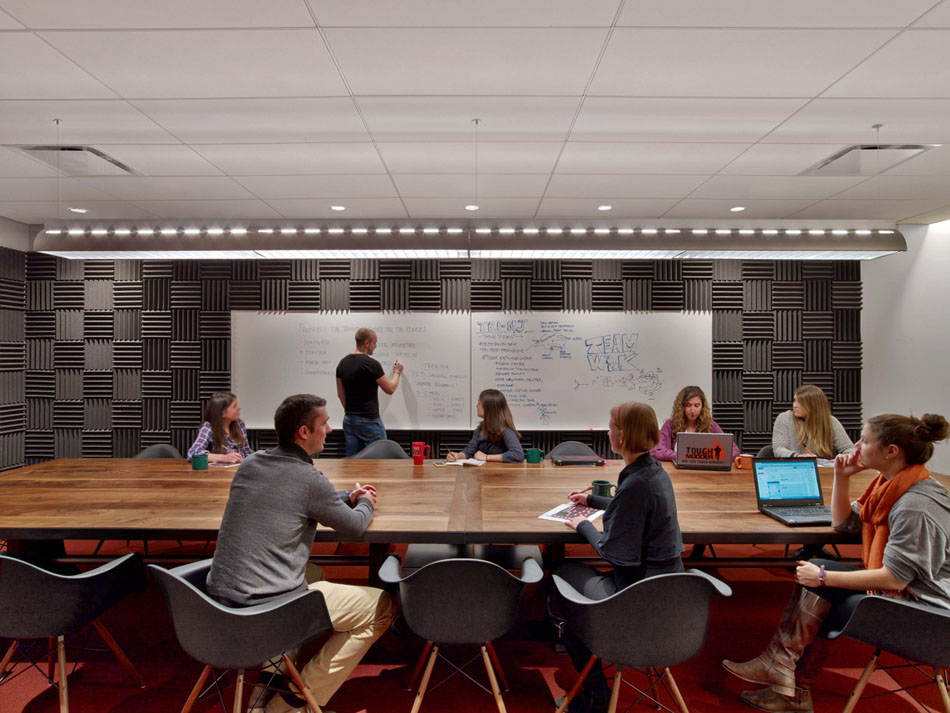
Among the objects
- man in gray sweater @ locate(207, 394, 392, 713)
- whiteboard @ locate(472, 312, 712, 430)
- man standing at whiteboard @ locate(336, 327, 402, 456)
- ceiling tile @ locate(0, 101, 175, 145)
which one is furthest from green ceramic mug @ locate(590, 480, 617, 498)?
ceiling tile @ locate(0, 101, 175, 145)

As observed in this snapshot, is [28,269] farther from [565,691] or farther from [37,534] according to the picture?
[565,691]

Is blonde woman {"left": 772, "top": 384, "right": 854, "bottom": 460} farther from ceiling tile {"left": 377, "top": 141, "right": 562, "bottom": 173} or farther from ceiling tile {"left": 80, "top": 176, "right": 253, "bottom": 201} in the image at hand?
ceiling tile {"left": 80, "top": 176, "right": 253, "bottom": 201}

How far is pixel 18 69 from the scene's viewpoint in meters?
2.39

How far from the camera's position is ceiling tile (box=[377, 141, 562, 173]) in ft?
10.8

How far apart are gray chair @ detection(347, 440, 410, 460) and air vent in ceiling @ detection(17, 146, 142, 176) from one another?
267cm

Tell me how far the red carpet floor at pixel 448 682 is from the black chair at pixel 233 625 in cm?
72

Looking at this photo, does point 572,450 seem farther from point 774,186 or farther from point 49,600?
point 49,600

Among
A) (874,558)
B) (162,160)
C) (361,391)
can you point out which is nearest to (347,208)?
(162,160)

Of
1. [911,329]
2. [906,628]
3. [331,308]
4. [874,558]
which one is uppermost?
[331,308]

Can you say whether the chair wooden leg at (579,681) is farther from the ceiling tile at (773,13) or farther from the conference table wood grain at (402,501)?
the ceiling tile at (773,13)

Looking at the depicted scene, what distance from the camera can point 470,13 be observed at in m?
2.04

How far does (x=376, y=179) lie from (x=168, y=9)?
2009 mm

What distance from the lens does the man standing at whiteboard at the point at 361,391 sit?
5.11 metres

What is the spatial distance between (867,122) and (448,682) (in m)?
3.75
